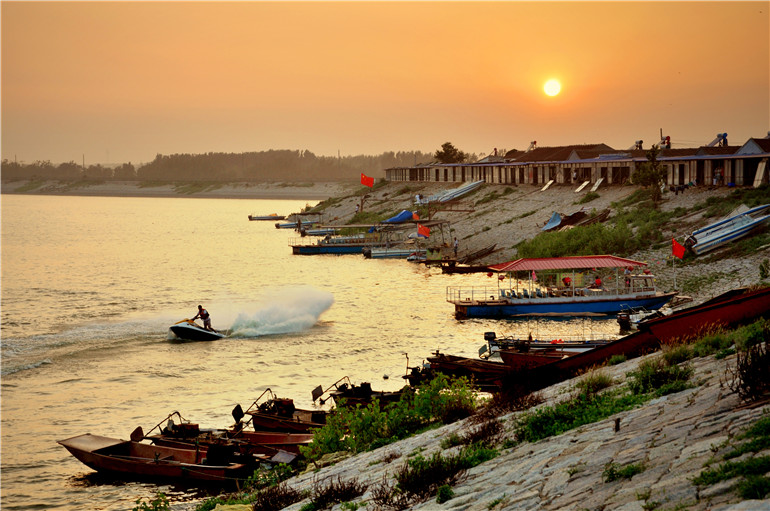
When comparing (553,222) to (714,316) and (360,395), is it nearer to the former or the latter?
(360,395)

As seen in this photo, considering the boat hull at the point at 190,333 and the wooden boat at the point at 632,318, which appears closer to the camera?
the wooden boat at the point at 632,318

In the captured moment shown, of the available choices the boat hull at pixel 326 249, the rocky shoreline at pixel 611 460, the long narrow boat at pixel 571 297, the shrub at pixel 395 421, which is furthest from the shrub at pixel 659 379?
the boat hull at pixel 326 249

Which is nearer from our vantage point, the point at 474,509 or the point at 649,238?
the point at 474,509

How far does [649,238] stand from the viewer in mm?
62719

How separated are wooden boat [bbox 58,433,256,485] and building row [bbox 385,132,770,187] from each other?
200 ft

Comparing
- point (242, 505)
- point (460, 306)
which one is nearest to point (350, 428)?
point (242, 505)

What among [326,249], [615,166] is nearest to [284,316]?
[326,249]

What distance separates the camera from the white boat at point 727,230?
54531mm

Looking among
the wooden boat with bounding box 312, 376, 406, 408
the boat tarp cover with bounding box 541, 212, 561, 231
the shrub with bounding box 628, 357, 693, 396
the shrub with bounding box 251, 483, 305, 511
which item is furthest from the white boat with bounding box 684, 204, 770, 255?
the shrub with bounding box 251, 483, 305, 511

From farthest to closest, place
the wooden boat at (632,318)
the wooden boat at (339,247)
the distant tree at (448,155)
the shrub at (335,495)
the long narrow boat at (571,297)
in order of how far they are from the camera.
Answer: the distant tree at (448,155)
the wooden boat at (339,247)
the long narrow boat at (571,297)
the wooden boat at (632,318)
the shrub at (335,495)

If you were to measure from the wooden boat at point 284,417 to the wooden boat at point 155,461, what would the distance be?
2.93 m

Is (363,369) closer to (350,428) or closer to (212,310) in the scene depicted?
(350,428)

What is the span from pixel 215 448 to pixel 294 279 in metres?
49.2

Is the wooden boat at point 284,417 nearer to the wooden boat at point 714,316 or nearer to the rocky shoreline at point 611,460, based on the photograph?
the rocky shoreline at point 611,460
